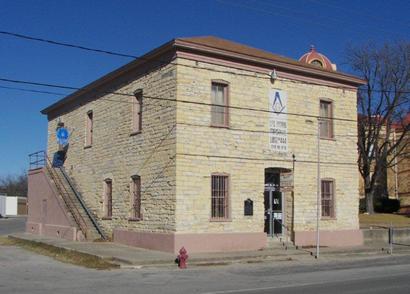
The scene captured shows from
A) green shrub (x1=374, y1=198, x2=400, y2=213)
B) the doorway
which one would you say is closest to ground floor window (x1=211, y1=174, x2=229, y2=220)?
the doorway

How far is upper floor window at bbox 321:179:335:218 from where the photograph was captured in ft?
84.9

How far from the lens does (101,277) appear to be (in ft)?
50.6

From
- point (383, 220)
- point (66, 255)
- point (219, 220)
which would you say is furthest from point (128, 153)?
point (383, 220)

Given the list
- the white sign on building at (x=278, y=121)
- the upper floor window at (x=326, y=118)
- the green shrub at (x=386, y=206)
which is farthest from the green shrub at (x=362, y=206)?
the white sign on building at (x=278, y=121)

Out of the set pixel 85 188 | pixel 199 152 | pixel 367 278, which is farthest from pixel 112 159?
pixel 367 278

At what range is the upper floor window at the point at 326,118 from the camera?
2625cm

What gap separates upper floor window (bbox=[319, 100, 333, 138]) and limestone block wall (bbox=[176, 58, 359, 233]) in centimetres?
25

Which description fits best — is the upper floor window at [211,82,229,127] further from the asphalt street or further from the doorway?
the asphalt street

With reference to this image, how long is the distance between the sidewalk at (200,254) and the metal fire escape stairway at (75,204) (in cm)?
175

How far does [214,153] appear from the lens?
22.4 meters

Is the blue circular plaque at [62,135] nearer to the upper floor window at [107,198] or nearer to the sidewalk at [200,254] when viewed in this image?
the upper floor window at [107,198]

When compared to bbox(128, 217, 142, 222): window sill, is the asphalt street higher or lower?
lower

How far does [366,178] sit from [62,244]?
80.3ft

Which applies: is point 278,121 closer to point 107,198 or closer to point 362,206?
point 107,198
